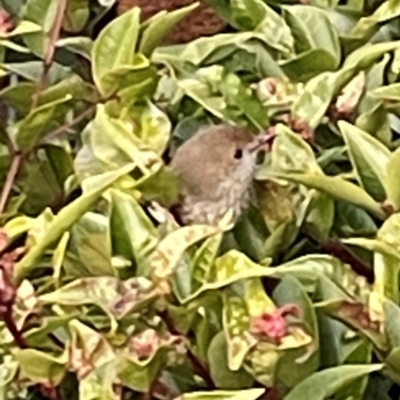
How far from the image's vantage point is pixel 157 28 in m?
1.32

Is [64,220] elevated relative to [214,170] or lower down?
elevated

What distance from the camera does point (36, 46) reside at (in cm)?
137

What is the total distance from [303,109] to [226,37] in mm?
142

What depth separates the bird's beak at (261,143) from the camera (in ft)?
4.12

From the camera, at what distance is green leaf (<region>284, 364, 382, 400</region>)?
1.00m

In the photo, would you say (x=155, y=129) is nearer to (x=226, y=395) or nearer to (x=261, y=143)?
(x=261, y=143)

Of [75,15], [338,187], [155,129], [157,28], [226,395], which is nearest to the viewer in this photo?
[226,395]

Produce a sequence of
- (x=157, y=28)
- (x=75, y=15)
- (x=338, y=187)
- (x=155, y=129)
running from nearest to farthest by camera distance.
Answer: (x=338, y=187) → (x=155, y=129) → (x=157, y=28) → (x=75, y=15)

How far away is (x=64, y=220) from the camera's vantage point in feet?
3.54

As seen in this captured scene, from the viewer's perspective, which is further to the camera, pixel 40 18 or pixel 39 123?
pixel 40 18

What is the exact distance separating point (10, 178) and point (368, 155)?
323mm

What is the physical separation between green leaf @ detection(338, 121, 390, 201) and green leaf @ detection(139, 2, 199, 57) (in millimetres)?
243

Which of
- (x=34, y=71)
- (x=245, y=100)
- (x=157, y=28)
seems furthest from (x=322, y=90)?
(x=34, y=71)

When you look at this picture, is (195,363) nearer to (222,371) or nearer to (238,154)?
(222,371)
